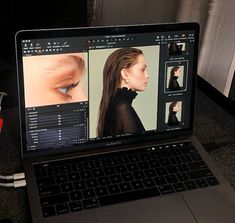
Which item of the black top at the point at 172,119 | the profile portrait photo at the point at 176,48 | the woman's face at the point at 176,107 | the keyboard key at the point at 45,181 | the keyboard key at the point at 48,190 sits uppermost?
the profile portrait photo at the point at 176,48

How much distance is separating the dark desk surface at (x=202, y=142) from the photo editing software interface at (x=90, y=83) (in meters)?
0.08

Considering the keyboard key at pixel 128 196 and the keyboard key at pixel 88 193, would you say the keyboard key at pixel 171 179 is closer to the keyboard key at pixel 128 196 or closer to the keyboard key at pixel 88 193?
the keyboard key at pixel 128 196

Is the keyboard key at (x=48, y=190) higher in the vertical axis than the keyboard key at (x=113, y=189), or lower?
higher

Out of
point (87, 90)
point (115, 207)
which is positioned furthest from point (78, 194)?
point (87, 90)

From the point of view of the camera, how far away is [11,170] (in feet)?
2.44

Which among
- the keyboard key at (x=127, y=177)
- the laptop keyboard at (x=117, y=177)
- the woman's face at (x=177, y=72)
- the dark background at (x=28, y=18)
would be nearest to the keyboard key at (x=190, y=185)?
the laptop keyboard at (x=117, y=177)

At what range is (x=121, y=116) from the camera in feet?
2.46

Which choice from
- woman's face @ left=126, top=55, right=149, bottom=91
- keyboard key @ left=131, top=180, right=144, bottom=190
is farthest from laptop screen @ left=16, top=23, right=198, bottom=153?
keyboard key @ left=131, top=180, right=144, bottom=190

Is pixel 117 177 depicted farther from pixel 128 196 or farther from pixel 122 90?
pixel 122 90

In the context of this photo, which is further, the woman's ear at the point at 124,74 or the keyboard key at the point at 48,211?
the woman's ear at the point at 124,74

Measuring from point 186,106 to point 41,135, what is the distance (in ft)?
0.98

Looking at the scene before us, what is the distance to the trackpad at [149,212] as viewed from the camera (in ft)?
2.09

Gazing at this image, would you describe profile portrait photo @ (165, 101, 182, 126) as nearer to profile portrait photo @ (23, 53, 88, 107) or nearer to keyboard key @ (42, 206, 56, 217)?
profile portrait photo @ (23, 53, 88, 107)

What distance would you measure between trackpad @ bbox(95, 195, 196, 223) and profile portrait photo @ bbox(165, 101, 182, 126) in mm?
169
